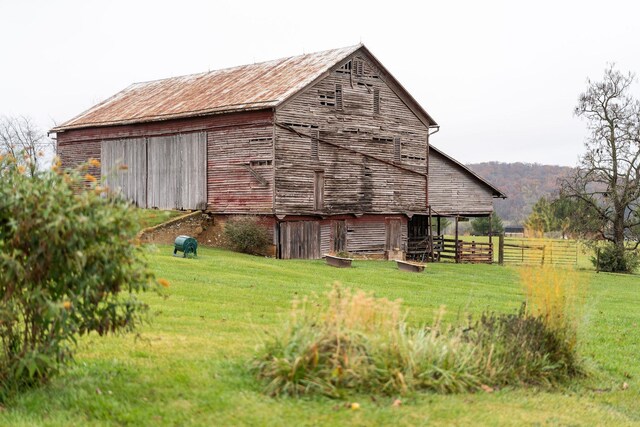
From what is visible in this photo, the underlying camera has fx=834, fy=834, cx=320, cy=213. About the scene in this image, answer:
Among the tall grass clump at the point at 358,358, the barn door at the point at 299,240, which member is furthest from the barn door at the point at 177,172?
the tall grass clump at the point at 358,358

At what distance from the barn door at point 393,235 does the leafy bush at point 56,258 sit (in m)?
36.8

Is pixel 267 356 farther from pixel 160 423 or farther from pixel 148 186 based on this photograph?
pixel 148 186

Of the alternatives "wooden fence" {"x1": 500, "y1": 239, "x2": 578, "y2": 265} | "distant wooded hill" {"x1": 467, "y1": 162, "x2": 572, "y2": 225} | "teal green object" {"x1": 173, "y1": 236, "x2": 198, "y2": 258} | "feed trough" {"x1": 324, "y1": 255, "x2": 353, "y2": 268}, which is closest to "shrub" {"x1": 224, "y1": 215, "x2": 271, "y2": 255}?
"feed trough" {"x1": 324, "y1": 255, "x2": 353, "y2": 268}

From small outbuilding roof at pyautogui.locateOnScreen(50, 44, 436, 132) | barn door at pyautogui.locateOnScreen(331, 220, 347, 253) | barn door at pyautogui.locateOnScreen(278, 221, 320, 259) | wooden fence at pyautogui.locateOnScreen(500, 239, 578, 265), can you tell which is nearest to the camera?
wooden fence at pyautogui.locateOnScreen(500, 239, 578, 265)

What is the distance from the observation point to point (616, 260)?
51.6 metres

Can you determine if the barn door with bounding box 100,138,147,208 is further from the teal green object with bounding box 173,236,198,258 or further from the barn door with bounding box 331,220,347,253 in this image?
the teal green object with bounding box 173,236,198,258

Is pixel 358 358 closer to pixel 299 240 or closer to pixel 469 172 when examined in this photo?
pixel 299 240

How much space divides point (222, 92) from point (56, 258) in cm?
3474

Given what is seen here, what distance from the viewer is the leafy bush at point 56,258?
885cm

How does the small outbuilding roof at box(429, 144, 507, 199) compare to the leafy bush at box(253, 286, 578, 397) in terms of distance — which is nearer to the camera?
the leafy bush at box(253, 286, 578, 397)

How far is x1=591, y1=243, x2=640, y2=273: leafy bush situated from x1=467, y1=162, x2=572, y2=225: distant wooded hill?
6849 cm

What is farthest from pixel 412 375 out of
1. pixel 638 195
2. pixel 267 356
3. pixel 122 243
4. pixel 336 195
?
pixel 638 195

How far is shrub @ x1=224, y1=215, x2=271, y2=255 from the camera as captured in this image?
38969mm

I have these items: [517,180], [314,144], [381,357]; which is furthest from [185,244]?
[517,180]
